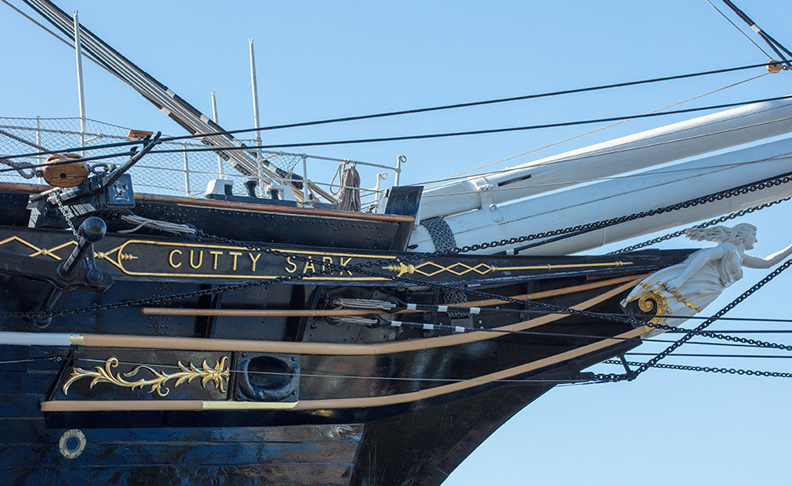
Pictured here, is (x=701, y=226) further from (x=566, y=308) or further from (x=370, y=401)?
(x=370, y=401)

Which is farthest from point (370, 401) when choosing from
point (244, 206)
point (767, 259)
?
point (767, 259)

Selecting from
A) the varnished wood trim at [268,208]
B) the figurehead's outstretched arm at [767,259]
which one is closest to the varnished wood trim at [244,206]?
the varnished wood trim at [268,208]

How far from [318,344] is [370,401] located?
72cm

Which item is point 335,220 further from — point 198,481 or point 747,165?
point 747,165

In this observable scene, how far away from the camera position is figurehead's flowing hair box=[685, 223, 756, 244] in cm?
894

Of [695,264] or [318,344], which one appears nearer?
[318,344]

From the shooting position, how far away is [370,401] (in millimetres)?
8375

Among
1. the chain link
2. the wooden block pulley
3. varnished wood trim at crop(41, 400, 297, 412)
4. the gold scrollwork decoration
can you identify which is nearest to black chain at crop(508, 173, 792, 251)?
the chain link

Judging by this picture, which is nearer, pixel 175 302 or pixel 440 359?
pixel 175 302

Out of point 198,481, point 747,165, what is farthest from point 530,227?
point 198,481

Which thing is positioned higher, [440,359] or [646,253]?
[646,253]

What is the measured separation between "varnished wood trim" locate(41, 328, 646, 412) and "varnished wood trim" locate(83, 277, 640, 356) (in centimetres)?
36

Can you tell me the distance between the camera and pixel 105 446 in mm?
7422

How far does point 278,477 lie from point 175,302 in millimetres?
1719
